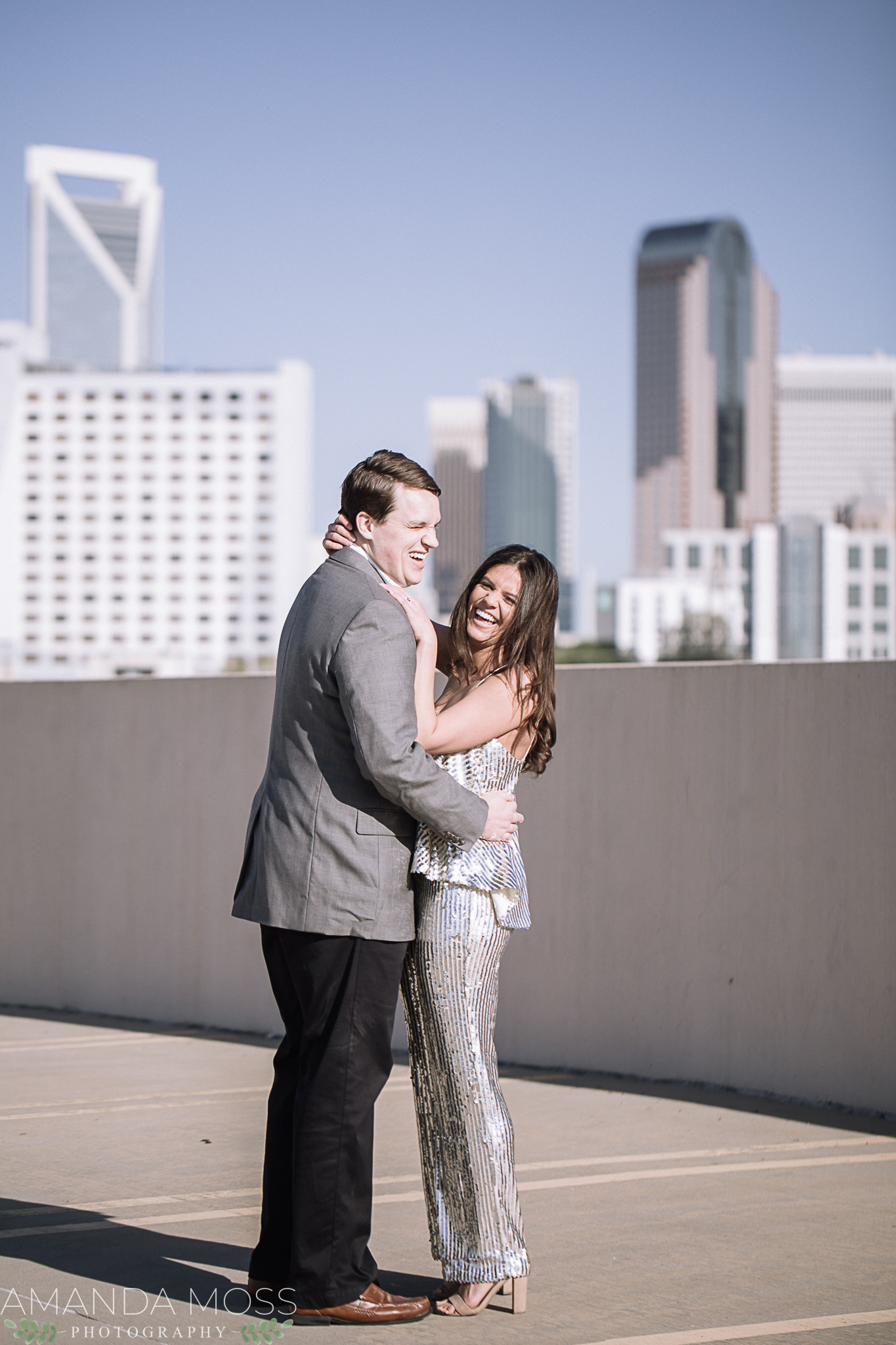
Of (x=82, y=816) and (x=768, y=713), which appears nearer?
(x=768, y=713)

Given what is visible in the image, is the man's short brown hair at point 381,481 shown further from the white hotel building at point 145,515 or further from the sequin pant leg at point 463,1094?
the white hotel building at point 145,515

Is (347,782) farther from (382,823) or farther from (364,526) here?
(364,526)

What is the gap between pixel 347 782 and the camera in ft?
10.1

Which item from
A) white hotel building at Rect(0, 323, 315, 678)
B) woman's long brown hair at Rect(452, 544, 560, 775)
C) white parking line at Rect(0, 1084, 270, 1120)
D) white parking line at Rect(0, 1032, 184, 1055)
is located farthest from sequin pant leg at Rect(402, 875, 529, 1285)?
white hotel building at Rect(0, 323, 315, 678)

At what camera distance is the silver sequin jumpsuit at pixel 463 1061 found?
123 inches

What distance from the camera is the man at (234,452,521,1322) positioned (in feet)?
9.84

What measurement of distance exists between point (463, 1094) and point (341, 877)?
0.55m

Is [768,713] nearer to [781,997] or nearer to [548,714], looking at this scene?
[781,997]

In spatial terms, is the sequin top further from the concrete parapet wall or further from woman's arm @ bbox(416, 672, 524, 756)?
the concrete parapet wall

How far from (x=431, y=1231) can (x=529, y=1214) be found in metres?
0.87

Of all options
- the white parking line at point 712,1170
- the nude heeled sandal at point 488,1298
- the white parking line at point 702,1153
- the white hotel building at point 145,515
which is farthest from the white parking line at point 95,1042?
the white hotel building at point 145,515

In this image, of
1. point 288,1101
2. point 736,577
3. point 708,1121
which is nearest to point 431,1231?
point 288,1101

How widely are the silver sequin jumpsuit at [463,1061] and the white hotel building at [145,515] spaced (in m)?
164

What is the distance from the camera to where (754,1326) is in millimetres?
3102
